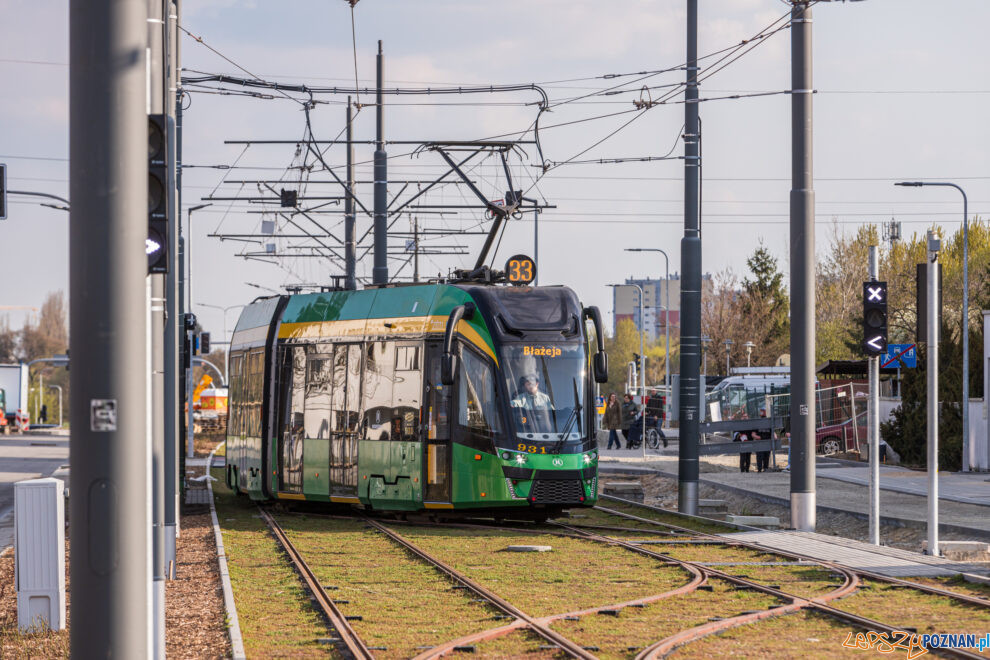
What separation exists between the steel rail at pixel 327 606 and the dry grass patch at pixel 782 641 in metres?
2.18

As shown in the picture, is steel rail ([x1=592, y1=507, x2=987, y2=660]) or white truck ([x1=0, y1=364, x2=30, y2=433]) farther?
white truck ([x1=0, y1=364, x2=30, y2=433])

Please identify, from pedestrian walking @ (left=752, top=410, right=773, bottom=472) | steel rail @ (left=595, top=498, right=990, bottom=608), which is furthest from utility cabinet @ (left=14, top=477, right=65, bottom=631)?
pedestrian walking @ (left=752, top=410, right=773, bottom=472)

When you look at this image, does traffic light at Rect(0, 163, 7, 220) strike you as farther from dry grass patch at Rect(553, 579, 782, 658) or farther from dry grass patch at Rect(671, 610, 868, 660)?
dry grass patch at Rect(671, 610, 868, 660)

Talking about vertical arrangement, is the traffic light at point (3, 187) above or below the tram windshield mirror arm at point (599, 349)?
above

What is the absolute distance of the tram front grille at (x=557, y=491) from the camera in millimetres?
18469

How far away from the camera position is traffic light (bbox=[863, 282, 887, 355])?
17.6 m

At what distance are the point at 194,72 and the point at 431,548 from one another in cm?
1195

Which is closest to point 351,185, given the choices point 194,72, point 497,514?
point 194,72

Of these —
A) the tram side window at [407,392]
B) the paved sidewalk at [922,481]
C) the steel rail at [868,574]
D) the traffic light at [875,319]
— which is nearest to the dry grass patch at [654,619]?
the steel rail at [868,574]

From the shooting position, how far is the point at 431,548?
16.7 meters

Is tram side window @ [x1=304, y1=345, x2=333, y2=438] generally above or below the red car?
above

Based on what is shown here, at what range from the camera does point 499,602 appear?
1171 centimetres

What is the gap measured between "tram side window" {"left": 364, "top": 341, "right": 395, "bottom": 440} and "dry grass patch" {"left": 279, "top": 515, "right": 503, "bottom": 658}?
1.71 metres

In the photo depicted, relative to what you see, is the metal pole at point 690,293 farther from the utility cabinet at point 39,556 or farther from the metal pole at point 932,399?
the utility cabinet at point 39,556
